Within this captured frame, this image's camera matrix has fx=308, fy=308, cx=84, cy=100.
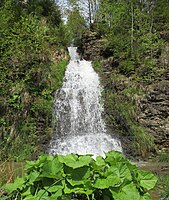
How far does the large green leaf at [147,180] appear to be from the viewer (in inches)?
79.7

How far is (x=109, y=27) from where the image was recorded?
2102 cm

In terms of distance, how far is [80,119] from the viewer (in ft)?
47.4

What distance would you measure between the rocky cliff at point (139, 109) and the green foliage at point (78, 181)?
10.6 m

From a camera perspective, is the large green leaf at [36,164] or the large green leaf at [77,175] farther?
the large green leaf at [36,164]

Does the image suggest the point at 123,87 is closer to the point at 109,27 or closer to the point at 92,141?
the point at 92,141

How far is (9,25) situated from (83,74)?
5.07 metres

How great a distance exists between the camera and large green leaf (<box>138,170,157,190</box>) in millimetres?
2025

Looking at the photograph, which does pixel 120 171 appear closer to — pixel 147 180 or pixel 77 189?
pixel 147 180

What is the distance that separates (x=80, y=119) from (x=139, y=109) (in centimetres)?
281

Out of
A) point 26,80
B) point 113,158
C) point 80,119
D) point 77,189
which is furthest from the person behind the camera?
point 26,80

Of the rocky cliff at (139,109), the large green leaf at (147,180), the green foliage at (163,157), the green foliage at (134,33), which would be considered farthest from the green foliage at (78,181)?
the green foliage at (134,33)

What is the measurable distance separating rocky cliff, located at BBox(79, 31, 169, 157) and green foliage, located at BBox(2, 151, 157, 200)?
10635 mm

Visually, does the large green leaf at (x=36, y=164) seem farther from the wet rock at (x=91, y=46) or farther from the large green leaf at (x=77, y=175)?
the wet rock at (x=91, y=46)

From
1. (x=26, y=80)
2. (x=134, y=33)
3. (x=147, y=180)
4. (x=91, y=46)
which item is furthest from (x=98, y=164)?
(x=91, y=46)
